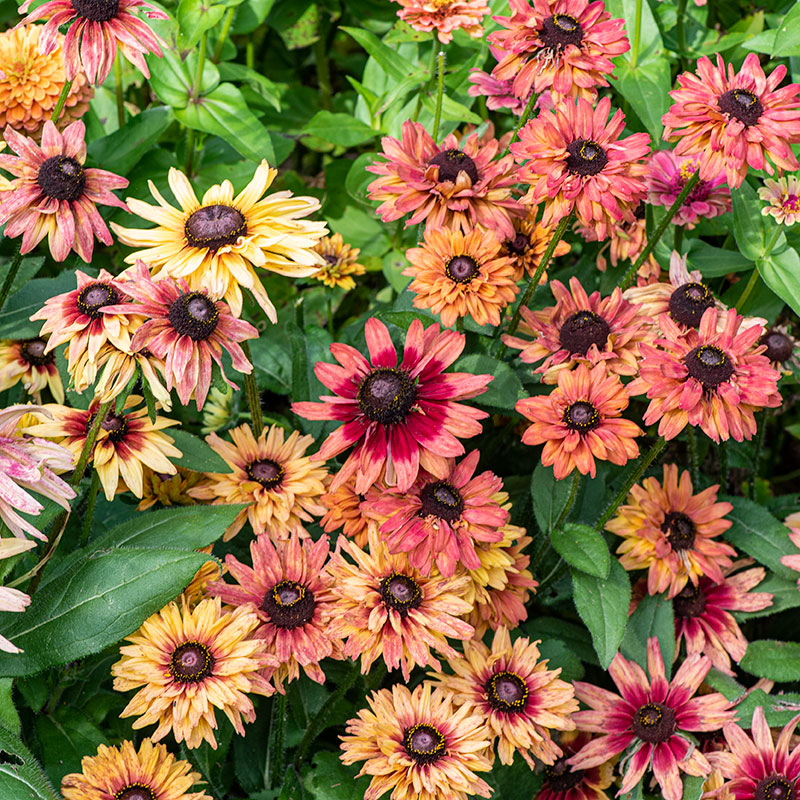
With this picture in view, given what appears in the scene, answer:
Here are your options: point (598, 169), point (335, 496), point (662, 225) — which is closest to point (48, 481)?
point (335, 496)

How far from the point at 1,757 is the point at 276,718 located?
408 millimetres

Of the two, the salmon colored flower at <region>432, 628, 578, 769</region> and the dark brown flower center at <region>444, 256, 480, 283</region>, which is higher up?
the dark brown flower center at <region>444, 256, 480, 283</region>

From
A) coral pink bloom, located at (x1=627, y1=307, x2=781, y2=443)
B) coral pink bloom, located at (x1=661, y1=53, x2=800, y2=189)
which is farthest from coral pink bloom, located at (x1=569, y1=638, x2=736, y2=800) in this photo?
coral pink bloom, located at (x1=661, y1=53, x2=800, y2=189)

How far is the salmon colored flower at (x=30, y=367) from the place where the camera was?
66.3 inches

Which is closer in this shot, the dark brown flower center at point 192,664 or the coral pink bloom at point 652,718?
the dark brown flower center at point 192,664

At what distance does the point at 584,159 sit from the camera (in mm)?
1452

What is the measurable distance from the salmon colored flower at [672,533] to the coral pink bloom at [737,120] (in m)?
0.55

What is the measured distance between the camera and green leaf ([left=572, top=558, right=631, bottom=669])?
1.45 m

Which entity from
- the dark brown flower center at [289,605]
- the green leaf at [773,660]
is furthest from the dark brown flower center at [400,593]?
the green leaf at [773,660]

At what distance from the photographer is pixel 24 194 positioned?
147 cm

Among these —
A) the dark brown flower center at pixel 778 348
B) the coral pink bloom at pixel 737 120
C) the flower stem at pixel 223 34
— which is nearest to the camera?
the coral pink bloom at pixel 737 120

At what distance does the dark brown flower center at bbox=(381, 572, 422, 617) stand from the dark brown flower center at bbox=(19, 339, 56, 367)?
2.59 feet

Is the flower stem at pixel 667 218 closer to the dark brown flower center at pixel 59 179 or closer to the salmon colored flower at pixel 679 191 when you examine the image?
the salmon colored flower at pixel 679 191

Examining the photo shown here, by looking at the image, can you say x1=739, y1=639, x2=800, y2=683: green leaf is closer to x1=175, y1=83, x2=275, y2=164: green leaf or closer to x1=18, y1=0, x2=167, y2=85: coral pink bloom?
x1=175, y1=83, x2=275, y2=164: green leaf
